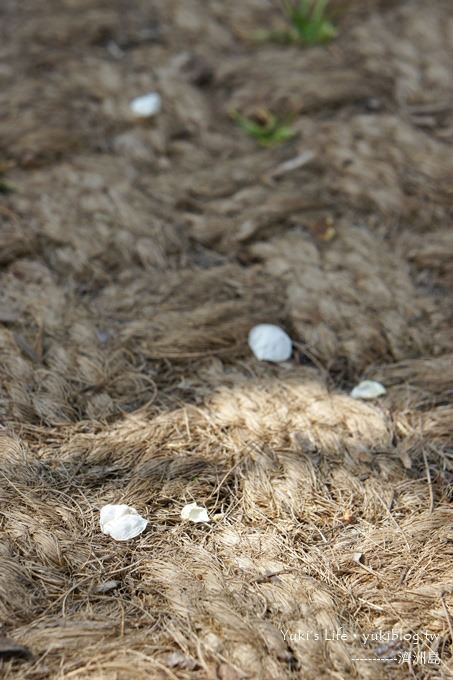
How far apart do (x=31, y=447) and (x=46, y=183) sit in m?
0.88

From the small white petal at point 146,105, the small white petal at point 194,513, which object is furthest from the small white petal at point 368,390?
the small white petal at point 146,105

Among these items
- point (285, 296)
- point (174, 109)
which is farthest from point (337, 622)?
point (174, 109)

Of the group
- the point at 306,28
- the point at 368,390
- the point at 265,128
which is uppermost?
the point at 306,28

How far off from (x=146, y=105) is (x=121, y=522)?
137 cm

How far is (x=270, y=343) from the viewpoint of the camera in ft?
5.85

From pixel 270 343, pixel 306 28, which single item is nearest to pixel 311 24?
pixel 306 28

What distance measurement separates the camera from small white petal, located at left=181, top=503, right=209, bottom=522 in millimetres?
1426

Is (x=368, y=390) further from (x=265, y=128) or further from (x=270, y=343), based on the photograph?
(x=265, y=128)

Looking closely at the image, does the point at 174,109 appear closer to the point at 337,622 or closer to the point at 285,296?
the point at 285,296

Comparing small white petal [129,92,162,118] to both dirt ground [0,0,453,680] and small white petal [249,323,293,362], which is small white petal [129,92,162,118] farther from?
small white petal [249,323,293,362]

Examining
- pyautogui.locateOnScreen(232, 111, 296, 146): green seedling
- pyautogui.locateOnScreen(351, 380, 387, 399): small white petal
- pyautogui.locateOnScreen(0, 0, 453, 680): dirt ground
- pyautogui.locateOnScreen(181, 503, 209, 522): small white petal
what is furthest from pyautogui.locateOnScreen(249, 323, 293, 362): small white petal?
pyautogui.locateOnScreen(232, 111, 296, 146): green seedling

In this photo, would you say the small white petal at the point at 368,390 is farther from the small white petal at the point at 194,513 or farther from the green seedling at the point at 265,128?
the green seedling at the point at 265,128

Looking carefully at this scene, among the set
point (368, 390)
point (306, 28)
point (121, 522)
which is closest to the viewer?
point (121, 522)

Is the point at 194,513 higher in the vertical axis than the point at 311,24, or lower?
lower
